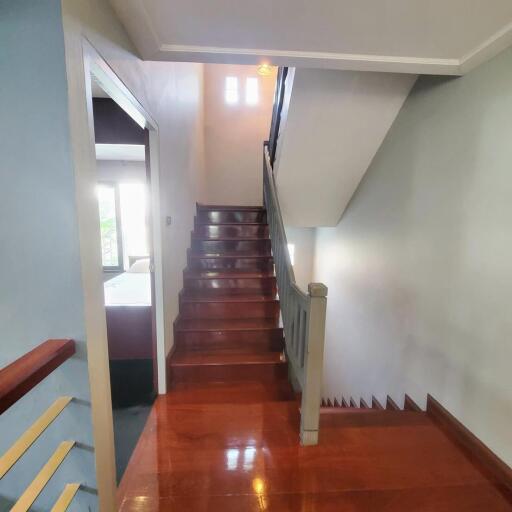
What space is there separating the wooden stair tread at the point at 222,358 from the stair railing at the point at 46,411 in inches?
47.9

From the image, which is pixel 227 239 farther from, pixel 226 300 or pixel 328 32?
pixel 328 32

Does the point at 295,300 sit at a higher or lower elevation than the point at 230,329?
higher

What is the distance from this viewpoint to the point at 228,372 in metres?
2.22

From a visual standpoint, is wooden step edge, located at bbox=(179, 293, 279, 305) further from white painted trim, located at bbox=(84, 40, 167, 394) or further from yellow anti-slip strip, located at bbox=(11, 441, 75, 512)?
yellow anti-slip strip, located at bbox=(11, 441, 75, 512)

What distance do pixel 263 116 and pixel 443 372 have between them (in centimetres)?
458

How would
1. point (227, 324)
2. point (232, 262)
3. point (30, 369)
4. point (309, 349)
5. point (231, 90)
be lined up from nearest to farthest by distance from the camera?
point (30, 369), point (309, 349), point (227, 324), point (232, 262), point (231, 90)

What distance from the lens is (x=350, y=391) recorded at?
3129mm

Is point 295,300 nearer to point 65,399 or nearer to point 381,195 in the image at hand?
point 65,399

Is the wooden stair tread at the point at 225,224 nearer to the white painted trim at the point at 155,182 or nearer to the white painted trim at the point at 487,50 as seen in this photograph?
the white painted trim at the point at 155,182

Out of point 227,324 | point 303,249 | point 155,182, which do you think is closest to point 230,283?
point 227,324

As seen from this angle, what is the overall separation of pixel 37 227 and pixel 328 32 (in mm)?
1503

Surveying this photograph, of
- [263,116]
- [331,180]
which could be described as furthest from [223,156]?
[331,180]

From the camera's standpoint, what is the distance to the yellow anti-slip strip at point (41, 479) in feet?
2.54

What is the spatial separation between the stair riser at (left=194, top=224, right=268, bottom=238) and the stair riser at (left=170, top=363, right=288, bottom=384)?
178cm
